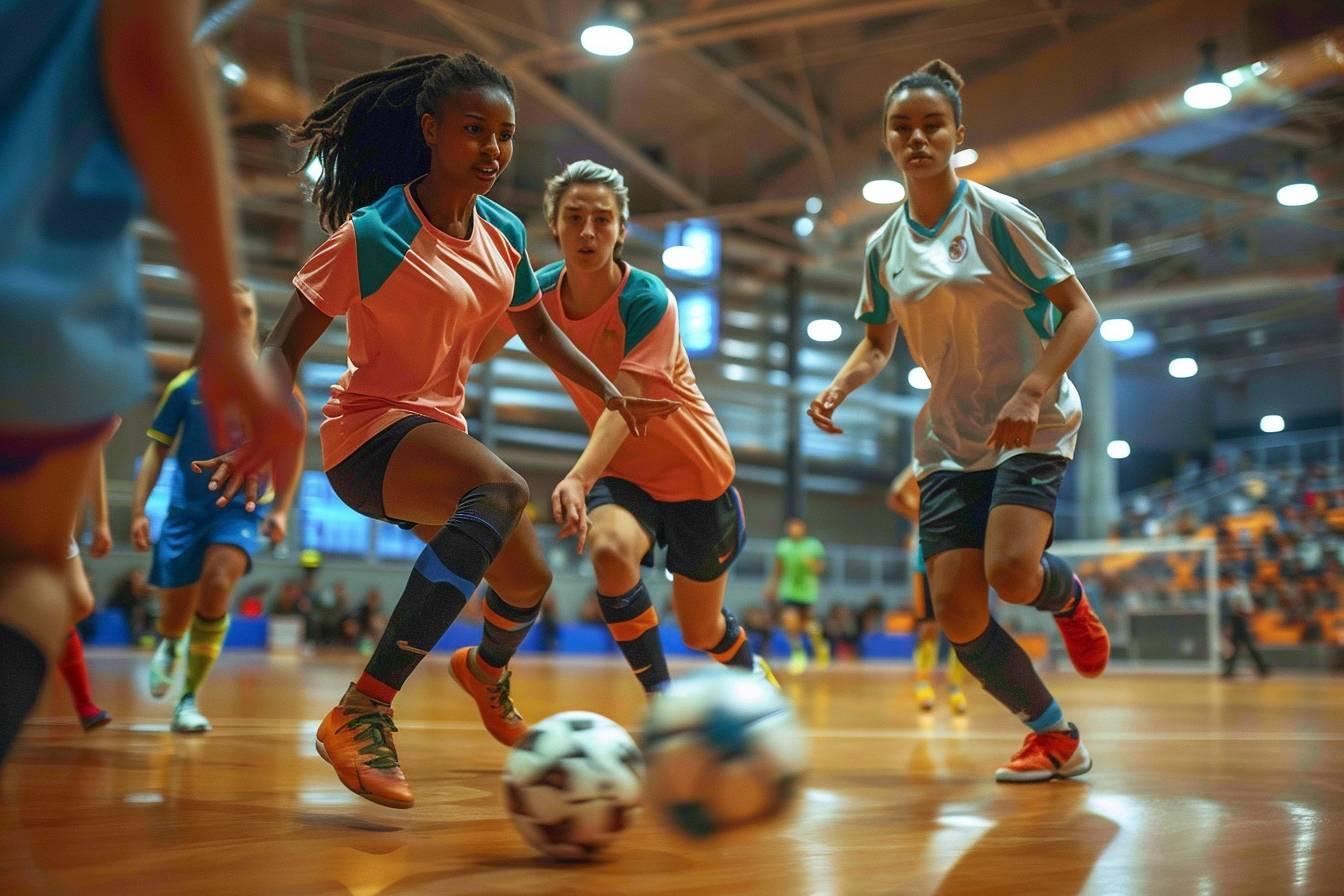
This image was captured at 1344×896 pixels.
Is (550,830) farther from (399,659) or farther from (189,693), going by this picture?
(189,693)

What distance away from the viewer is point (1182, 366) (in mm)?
31906

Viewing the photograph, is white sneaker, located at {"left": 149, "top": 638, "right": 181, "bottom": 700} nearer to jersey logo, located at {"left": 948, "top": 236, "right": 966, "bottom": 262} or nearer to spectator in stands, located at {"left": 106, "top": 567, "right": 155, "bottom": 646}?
jersey logo, located at {"left": 948, "top": 236, "right": 966, "bottom": 262}

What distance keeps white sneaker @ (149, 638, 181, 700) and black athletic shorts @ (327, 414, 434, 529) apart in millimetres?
2754

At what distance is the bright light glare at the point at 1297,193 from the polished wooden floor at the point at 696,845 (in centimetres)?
1265

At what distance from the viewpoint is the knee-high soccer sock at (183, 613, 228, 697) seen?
5.06m

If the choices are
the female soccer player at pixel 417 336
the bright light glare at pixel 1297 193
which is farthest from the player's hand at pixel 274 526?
the bright light glare at pixel 1297 193

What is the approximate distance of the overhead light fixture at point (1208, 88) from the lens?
11.7 m

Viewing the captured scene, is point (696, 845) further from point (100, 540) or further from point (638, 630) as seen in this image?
point (100, 540)

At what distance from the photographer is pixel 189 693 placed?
498cm

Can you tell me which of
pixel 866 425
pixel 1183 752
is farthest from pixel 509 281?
pixel 866 425

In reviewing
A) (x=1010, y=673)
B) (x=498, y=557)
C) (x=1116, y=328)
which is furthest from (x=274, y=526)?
(x=1116, y=328)

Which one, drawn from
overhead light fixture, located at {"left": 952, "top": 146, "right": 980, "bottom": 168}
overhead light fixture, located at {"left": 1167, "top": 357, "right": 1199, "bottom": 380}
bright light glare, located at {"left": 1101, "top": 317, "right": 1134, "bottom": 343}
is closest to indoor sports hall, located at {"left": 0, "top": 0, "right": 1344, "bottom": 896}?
overhead light fixture, located at {"left": 952, "top": 146, "right": 980, "bottom": 168}

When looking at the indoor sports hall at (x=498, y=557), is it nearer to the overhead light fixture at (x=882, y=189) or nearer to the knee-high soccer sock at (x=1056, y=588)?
the knee-high soccer sock at (x=1056, y=588)

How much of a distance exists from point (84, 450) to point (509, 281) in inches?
70.5
